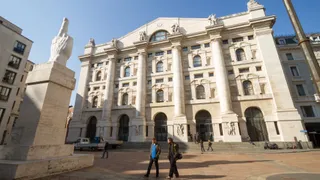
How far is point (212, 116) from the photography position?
23.7 meters

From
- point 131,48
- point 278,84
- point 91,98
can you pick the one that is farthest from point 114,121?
point 278,84

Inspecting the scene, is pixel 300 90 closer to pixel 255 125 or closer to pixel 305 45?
pixel 255 125

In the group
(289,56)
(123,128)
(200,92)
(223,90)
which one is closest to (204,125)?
(200,92)

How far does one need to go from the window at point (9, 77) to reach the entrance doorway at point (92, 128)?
14.7 metres

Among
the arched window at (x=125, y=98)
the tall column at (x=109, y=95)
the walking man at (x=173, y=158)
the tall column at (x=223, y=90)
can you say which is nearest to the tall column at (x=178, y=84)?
the tall column at (x=223, y=90)

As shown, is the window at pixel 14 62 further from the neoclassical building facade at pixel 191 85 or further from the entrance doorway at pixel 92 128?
the entrance doorway at pixel 92 128

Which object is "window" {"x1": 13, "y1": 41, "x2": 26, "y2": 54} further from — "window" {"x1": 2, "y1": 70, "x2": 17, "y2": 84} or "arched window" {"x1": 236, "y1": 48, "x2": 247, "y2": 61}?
"arched window" {"x1": 236, "y1": 48, "x2": 247, "y2": 61}

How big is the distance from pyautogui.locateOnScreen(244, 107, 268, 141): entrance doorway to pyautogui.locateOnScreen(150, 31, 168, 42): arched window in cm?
2116

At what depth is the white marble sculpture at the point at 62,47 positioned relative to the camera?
7.35 m

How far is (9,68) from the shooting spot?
86.6 feet

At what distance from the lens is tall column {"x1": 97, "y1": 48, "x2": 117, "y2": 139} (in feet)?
91.5

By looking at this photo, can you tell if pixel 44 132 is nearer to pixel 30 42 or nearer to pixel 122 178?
pixel 122 178

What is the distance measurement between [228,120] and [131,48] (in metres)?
23.3

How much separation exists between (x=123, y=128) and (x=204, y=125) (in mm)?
14609
